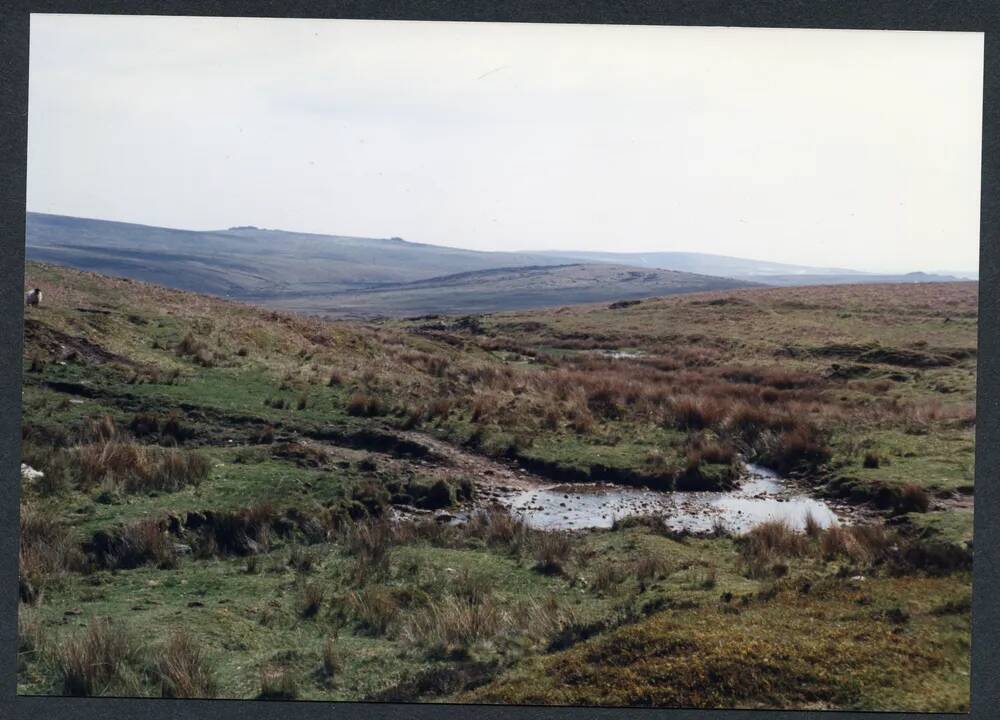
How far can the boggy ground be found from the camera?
23.4 feet

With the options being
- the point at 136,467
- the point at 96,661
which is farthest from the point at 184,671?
the point at 136,467

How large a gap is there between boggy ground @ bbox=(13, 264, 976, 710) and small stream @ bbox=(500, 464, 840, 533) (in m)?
0.26

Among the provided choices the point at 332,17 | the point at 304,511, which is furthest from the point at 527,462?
the point at 332,17

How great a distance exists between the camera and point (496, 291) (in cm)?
1788

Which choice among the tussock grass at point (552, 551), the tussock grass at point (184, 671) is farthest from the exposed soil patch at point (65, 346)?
the tussock grass at point (552, 551)

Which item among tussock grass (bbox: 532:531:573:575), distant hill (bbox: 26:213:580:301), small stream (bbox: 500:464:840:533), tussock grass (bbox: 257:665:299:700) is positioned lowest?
tussock grass (bbox: 257:665:299:700)

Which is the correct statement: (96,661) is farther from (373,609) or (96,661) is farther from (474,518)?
(474,518)

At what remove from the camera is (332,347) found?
15.2 meters

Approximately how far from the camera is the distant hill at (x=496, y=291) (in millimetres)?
14359

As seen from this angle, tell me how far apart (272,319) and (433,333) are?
445 cm

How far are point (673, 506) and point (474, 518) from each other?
2.15m

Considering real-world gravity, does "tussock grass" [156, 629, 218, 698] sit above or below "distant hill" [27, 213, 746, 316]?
Answer: below

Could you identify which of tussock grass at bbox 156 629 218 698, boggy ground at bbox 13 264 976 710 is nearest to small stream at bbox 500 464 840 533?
boggy ground at bbox 13 264 976 710

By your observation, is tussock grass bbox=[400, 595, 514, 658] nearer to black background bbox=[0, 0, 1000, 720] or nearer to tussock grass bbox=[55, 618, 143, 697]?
black background bbox=[0, 0, 1000, 720]
